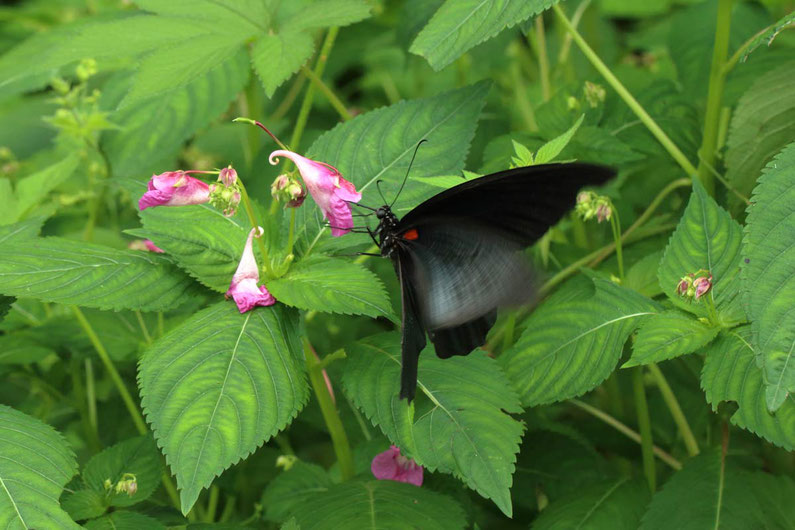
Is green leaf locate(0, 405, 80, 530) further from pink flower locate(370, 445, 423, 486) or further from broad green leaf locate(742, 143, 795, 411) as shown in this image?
broad green leaf locate(742, 143, 795, 411)

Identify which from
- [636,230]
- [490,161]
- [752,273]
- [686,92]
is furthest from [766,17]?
[752,273]

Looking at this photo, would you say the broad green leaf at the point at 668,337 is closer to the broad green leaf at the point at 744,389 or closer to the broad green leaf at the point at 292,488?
the broad green leaf at the point at 744,389

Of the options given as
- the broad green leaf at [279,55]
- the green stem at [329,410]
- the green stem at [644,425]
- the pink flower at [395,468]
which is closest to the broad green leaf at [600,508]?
the green stem at [644,425]

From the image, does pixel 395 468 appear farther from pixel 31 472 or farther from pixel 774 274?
pixel 774 274

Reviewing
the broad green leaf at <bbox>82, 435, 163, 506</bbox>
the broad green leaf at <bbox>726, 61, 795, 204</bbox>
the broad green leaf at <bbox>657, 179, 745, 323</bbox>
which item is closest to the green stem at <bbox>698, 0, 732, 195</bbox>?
the broad green leaf at <bbox>726, 61, 795, 204</bbox>

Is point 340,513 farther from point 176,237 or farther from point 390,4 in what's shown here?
point 390,4
